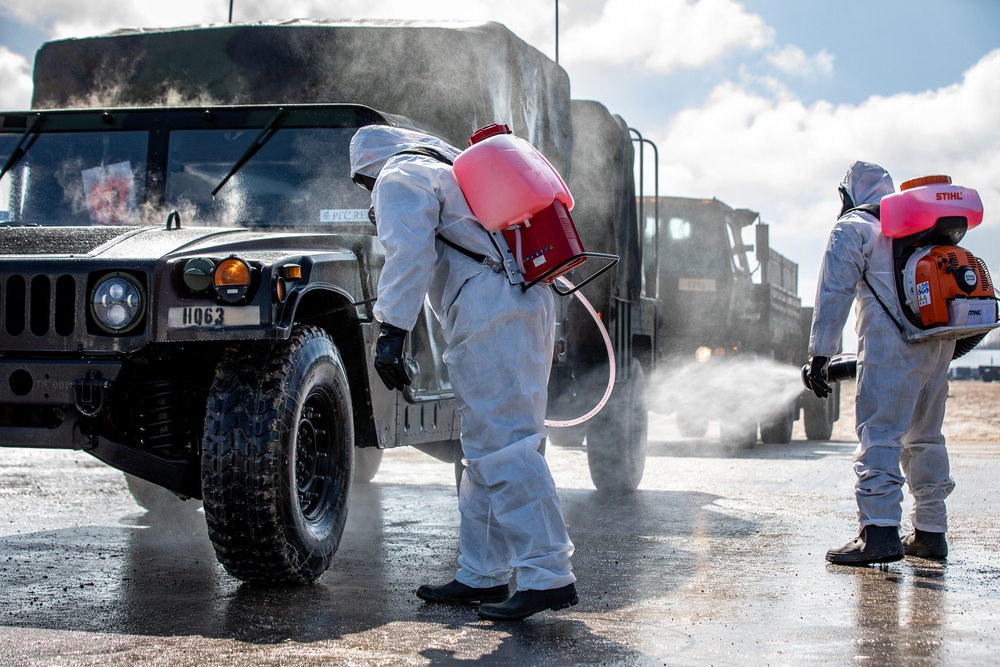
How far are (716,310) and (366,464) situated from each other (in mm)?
7371

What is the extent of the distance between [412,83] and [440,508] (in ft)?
8.55

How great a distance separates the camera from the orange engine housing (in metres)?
5.21

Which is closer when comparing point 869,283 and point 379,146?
point 379,146

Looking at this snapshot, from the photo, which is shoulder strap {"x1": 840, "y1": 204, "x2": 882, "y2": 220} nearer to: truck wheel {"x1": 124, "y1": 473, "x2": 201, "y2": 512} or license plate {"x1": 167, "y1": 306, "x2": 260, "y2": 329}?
license plate {"x1": 167, "y1": 306, "x2": 260, "y2": 329}

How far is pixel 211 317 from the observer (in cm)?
414

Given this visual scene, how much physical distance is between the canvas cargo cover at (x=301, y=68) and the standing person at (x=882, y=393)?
219cm

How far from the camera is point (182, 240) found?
4.54 metres

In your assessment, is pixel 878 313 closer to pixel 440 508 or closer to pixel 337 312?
pixel 337 312

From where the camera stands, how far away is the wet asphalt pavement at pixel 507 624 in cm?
350

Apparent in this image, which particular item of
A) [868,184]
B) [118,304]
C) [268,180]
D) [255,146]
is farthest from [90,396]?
[868,184]

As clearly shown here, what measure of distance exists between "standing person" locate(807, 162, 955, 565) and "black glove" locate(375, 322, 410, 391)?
2.15 meters

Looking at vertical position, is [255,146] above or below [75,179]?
above

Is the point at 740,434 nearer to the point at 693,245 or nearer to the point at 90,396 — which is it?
the point at 693,245

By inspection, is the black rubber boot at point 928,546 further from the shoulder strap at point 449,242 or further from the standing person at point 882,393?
the shoulder strap at point 449,242
